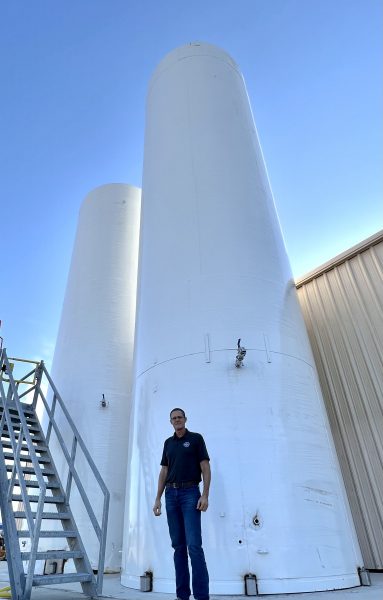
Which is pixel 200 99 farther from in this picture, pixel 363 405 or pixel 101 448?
pixel 101 448

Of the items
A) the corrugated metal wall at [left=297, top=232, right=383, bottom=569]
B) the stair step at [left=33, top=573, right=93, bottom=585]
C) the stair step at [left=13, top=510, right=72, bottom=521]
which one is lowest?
the stair step at [left=33, top=573, right=93, bottom=585]

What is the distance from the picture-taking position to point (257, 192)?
627 centimetres

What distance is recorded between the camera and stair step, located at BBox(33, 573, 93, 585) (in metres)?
3.11

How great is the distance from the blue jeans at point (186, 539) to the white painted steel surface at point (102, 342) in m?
3.95

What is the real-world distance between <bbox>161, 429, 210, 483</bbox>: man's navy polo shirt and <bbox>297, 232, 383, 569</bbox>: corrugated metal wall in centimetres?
347

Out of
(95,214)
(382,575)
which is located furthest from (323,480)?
(95,214)

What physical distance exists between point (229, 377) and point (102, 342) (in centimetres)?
466

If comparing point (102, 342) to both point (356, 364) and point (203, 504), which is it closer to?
point (356, 364)

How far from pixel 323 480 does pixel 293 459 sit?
42 cm

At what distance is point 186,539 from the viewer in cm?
306

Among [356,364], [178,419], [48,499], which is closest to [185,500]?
[178,419]

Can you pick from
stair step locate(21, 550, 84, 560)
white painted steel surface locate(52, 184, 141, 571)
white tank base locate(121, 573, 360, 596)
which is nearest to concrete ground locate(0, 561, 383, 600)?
white tank base locate(121, 573, 360, 596)

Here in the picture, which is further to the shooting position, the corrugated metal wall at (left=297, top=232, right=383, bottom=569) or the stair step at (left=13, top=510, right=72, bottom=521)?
the corrugated metal wall at (left=297, top=232, right=383, bottom=569)

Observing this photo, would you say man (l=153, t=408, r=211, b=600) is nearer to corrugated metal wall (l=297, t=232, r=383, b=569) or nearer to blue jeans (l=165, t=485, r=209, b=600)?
blue jeans (l=165, t=485, r=209, b=600)
